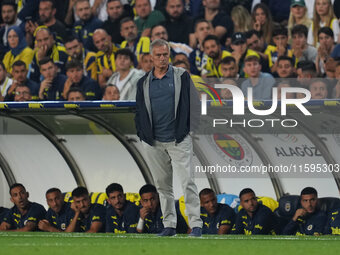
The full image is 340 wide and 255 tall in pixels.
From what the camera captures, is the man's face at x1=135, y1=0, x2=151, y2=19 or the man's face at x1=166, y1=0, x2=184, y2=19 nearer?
the man's face at x1=166, y1=0, x2=184, y2=19

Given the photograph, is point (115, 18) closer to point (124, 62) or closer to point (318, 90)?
point (124, 62)

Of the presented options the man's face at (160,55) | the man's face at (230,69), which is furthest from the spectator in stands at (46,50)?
the man's face at (160,55)

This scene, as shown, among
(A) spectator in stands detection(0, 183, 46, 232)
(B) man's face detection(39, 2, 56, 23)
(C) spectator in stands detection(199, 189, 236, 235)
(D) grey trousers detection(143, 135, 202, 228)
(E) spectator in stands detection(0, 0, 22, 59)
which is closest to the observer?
(D) grey trousers detection(143, 135, 202, 228)

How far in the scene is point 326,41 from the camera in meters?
11.9

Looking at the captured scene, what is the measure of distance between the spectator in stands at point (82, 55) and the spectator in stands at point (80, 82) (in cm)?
46

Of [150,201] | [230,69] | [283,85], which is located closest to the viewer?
[150,201]

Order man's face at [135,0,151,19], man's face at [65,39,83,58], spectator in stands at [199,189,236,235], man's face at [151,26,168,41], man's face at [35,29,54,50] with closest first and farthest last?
spectator in stands at [199,189,236,235]
man's face at [151,26,168,41]
man's face at [135,0,151,19]
man's face at [65,39,83,58]
man's face at [35,29,54,50]

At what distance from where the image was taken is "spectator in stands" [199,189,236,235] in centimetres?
1038

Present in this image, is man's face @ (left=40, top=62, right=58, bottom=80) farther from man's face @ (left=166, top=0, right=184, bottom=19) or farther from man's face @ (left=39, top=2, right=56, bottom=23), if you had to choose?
man's face @ (left=166, top=0, right=184, bottom=19)

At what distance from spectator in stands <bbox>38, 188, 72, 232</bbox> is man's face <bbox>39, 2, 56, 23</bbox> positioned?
4461mm

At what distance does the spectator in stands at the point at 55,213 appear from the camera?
11117mm

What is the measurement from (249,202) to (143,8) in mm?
4676

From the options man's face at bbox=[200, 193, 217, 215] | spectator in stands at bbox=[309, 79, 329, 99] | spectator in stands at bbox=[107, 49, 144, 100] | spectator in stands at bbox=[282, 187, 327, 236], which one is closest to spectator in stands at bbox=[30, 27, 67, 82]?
spectator in stands at bbox=[107, 49, 144, 100]

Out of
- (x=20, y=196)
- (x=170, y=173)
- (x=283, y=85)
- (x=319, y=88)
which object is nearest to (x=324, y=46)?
(x=283, y=85)
